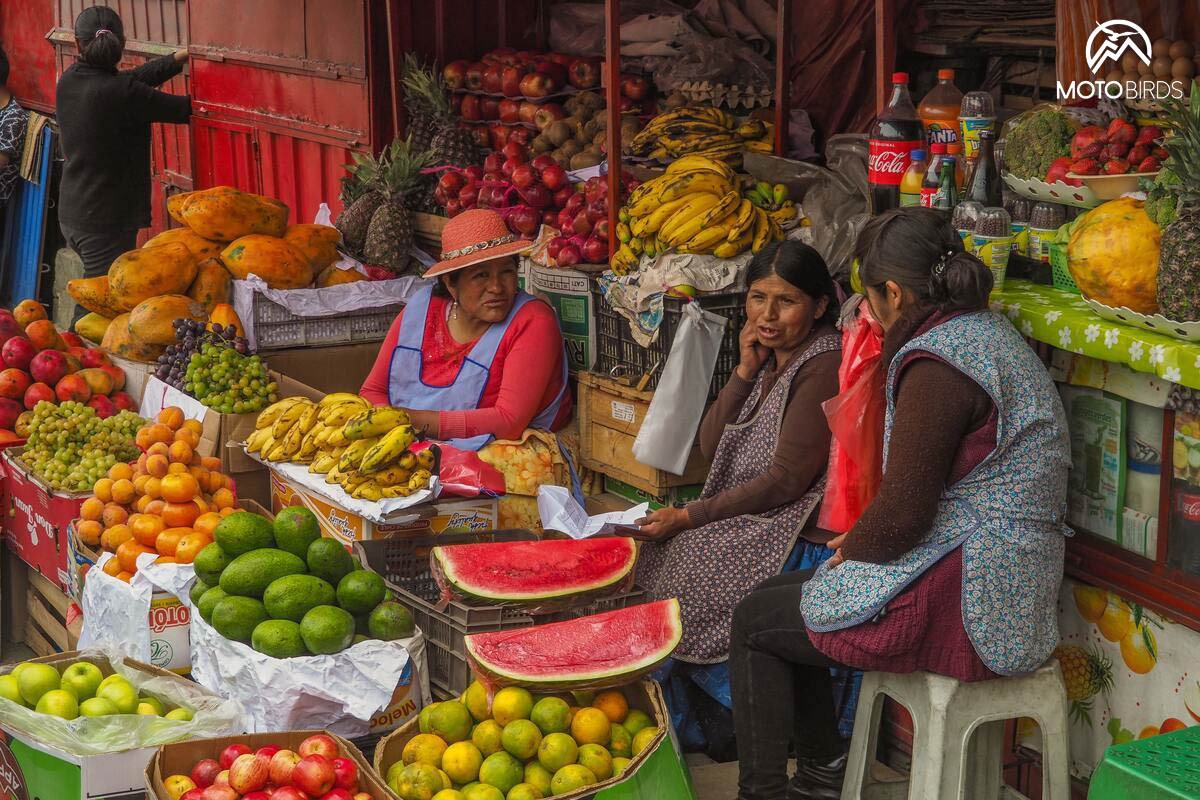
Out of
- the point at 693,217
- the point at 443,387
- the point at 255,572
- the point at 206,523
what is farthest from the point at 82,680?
the point at 693,217

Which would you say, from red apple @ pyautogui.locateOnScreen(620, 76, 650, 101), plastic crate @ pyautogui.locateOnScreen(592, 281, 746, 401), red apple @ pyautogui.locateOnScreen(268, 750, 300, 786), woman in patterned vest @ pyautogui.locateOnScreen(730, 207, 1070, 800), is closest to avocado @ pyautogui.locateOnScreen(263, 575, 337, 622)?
red apple @ pyautogui.locateOnScreen(268, 750, 300, 786)

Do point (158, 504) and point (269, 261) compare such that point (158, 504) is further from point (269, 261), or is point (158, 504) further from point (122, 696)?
point (269, 261)

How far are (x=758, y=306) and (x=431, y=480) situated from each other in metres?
1.18

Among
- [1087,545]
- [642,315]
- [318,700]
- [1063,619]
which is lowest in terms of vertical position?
[318,700]

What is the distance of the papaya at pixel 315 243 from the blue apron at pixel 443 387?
4.34 feet

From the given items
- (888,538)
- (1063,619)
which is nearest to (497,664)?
(888,538)

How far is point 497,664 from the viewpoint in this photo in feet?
10.5

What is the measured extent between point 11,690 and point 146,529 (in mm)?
815

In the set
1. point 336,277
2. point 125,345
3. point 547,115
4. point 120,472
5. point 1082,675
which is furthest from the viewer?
point 547,115

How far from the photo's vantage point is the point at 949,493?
Answer: 119 inches

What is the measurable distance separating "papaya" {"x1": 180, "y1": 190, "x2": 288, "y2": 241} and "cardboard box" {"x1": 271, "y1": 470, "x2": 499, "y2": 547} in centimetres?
225

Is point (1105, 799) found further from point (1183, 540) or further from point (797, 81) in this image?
point (797, 81)

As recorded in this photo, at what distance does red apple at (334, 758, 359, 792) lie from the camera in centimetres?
300

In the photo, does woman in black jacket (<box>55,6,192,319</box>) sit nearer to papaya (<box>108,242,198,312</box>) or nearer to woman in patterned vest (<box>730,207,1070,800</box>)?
papaya (<box>108,242,198,312</box>)
